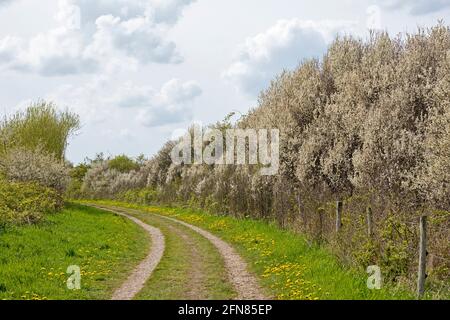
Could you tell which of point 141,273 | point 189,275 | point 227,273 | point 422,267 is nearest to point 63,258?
point 141,273

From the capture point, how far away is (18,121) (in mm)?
42969

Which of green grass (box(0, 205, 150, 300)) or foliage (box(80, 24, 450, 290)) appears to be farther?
foliage (box(80, 24, 450, 290))

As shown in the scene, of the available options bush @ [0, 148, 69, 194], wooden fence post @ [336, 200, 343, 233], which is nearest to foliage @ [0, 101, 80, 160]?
bush @ [0, 148, 69, 194]

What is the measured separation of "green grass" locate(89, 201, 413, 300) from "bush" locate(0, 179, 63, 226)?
352 inches

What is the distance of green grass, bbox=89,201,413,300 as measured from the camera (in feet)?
35.2

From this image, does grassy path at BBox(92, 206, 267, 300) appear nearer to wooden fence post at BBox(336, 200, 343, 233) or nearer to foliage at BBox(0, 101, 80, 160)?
wooden fence post at BBox(336, 200, 343, 233)

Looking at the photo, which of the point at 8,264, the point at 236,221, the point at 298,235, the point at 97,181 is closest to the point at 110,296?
the point at 8,264

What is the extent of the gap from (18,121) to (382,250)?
3859 centimetres

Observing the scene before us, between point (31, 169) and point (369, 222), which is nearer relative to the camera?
point (369, 222)

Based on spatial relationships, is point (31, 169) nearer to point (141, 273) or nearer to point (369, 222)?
point (141, 273)

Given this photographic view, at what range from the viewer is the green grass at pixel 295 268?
10.7m

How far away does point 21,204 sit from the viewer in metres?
23.2

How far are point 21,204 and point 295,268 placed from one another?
14962mm
